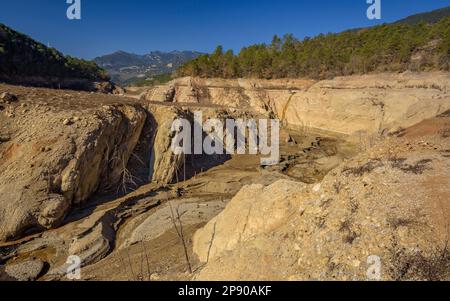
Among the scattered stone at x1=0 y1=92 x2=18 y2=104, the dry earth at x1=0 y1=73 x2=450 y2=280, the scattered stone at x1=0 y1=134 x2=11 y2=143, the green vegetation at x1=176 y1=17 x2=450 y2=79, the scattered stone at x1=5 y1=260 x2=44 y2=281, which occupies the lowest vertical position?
the scattered stone at x1=5 y1=260 x2=44 y2=281

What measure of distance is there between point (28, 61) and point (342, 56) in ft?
192

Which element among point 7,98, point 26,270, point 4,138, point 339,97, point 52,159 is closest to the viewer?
point 26,270

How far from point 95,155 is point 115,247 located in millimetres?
6669

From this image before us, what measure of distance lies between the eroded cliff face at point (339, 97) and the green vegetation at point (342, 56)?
3.61 metres

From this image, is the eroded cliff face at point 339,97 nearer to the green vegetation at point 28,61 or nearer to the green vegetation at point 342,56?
the green vegetation at point 342,56

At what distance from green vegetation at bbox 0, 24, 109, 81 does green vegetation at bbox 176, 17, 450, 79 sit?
81.5 ft

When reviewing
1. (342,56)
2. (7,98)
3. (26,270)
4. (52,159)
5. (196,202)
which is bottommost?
(26,270)

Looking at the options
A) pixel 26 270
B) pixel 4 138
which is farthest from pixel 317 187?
pixel 4 138

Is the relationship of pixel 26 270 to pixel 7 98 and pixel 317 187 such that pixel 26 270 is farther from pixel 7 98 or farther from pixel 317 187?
pixel 317 187

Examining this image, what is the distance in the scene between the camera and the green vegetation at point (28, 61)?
5409 cm

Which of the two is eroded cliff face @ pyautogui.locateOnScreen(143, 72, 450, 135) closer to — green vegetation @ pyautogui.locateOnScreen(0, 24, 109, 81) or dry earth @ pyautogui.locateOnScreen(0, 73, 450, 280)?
dry earth @ pyautogui.locateOnScreen(0, 73, 450, 280)

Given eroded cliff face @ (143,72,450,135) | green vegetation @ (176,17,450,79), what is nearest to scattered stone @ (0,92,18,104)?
eroded cliff face @ (143,72,450,135)

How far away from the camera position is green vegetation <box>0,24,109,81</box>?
177 feet

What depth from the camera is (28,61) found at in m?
58.7
